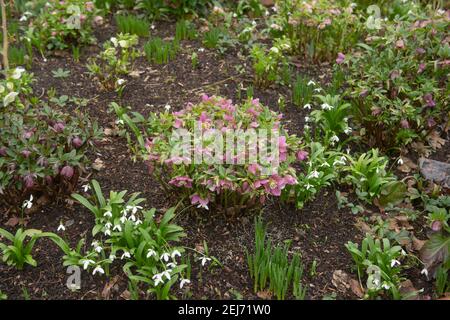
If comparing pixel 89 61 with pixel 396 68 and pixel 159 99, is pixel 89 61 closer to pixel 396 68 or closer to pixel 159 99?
pixel 159 99

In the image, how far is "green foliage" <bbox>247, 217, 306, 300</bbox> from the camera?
2834 millimetres

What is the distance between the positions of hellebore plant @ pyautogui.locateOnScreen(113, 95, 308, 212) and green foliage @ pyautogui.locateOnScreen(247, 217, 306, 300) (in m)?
0.29

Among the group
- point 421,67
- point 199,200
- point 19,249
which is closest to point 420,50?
point 421,67

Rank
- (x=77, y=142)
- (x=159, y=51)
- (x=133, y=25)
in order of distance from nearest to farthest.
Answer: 1. (x=77, y=142)
2. (x=159, y=51)
3. (x=133, y=25)

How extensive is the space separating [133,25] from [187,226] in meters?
2.66

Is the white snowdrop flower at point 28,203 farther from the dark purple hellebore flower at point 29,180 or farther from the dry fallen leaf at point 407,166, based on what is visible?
the dry fallen leaf at point 407,166

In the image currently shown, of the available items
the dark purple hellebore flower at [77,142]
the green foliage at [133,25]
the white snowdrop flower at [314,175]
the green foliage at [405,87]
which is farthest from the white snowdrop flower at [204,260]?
the green foliage at [133,25]

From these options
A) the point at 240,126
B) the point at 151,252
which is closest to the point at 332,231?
the point at 240,126

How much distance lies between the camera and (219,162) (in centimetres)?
297

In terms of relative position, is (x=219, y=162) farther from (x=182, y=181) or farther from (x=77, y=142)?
(x=77, y=142)

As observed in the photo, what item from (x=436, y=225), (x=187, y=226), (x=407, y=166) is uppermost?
(x=436, y=225)

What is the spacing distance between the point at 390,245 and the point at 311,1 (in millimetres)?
2670

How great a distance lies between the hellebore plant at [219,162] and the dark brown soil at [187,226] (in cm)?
22

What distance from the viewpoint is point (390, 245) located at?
10.7 feet
